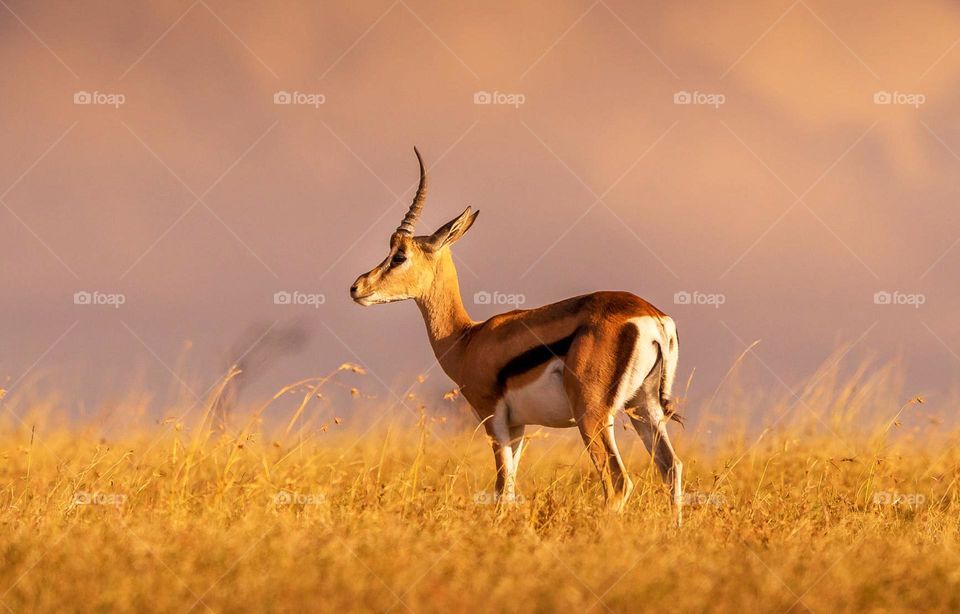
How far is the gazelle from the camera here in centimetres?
915

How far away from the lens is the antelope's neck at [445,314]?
11.1m

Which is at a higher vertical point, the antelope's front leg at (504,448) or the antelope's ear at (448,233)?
the antelope's ear at (448,233)

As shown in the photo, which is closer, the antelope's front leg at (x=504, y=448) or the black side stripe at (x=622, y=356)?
the black side stripe at (x=622, y=356)

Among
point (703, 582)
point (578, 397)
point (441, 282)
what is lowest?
point (703, 582)

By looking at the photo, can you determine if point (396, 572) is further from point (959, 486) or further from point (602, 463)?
point (959, 486)

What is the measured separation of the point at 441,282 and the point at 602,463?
3260 millimetres

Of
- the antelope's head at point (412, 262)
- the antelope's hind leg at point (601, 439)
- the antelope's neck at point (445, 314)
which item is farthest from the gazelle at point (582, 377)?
the antelope's head at point (412, 262)

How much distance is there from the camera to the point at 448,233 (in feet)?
38.0

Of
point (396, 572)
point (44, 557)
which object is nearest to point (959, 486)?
point (396, 572)

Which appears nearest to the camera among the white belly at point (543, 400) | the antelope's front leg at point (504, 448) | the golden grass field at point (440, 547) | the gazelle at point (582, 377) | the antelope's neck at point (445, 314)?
the golden grass field at point (440, 547)

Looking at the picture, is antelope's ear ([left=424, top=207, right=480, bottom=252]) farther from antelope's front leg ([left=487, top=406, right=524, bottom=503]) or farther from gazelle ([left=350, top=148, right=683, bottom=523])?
antelope's front leg ([left=487, top=406, right=524, bottom=503])

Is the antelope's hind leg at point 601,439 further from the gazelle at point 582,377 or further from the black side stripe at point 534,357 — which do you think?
the black side stripe at point 534,357

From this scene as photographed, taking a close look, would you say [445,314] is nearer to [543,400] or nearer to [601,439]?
[543,400]

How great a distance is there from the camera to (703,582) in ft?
19.6
